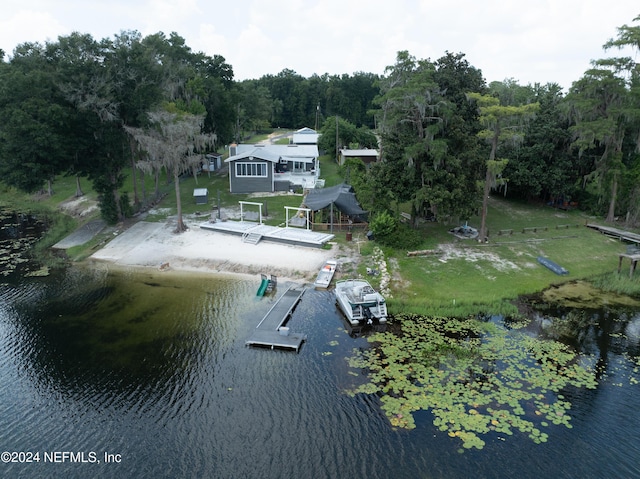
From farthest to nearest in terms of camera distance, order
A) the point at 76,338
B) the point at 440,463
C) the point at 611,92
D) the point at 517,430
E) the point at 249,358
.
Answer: the point at 611,92
the point at 76,338
the point at 249,358
the point at 517,430
the point at 440,463

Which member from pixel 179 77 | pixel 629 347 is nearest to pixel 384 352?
pixel 629 347

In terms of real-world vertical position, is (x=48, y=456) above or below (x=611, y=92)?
below

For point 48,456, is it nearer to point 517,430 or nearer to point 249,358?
point 249,358

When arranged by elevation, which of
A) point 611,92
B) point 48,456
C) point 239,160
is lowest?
point 48,456

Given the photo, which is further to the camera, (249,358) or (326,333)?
(326,333)

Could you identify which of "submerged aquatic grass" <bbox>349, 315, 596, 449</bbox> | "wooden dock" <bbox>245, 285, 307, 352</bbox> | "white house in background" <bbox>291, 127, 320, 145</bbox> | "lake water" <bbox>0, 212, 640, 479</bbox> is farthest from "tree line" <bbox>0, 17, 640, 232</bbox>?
"white house in background" <bbox>291, 127, 320, 145</bbox>

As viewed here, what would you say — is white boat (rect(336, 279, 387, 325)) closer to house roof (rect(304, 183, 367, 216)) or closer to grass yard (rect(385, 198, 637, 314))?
grass yard (rect(385, 198, 637, 314))

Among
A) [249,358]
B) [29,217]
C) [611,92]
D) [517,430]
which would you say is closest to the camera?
[517,430]
